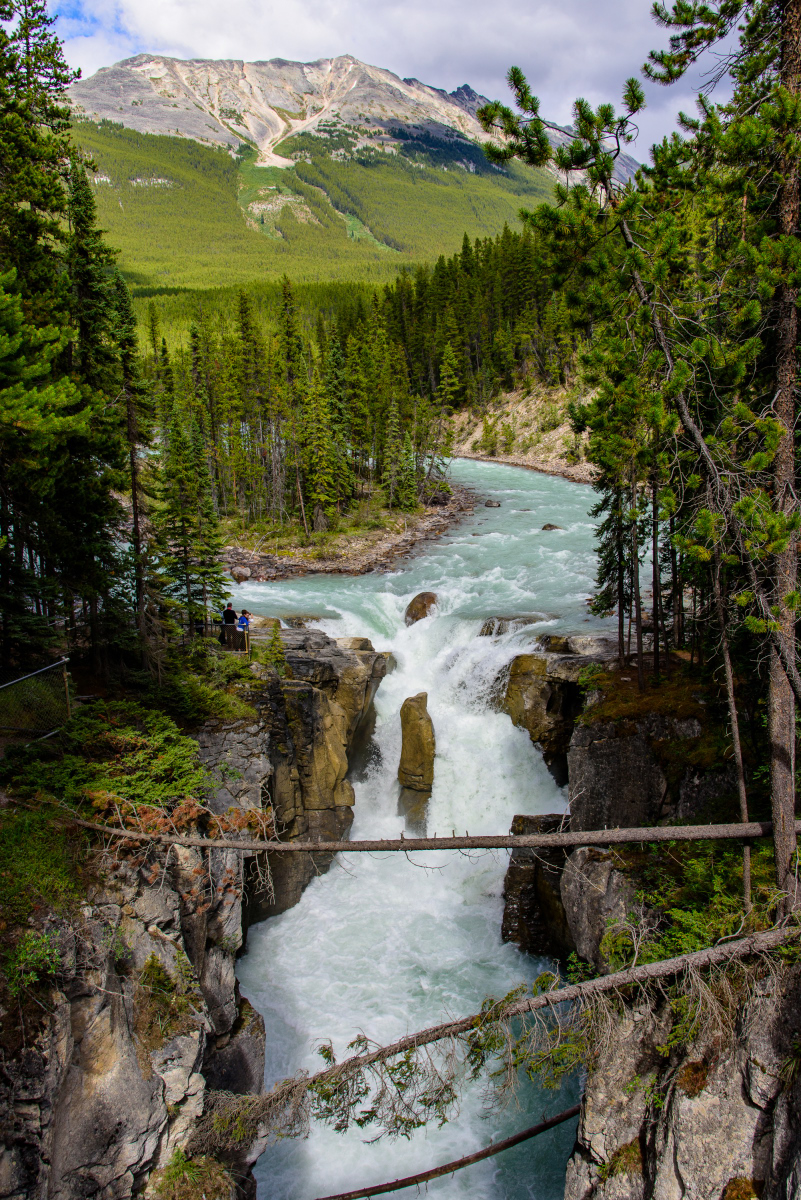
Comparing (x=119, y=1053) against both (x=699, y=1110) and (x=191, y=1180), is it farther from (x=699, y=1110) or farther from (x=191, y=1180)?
(x=699, y=1110)

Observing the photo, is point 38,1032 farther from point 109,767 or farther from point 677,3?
point 677,3

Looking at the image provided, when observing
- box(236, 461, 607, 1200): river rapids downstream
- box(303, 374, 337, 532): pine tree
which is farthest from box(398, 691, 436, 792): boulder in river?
box(303, 374, 337, 532): pine tree

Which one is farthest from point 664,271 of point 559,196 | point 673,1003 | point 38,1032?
point 38,1032

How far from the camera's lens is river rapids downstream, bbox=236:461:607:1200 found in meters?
11.1

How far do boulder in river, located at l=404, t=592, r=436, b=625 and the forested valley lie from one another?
7.95m

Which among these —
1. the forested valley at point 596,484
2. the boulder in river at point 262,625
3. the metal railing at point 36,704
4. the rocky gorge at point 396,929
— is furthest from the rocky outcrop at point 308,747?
the metal railing at point 36,704

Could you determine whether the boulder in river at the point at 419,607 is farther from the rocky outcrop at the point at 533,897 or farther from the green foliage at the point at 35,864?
the green foliage at the point at 35,864

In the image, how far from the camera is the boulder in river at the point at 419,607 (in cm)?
2548

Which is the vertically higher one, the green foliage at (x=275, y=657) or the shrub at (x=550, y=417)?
the shrub at (x=550, y=417)

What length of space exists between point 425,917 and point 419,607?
1275cm

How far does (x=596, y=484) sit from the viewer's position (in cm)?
1675

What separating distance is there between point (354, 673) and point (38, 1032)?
43.2 feet

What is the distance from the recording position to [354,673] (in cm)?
1959

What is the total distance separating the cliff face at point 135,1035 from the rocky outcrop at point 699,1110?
5.60 meters
